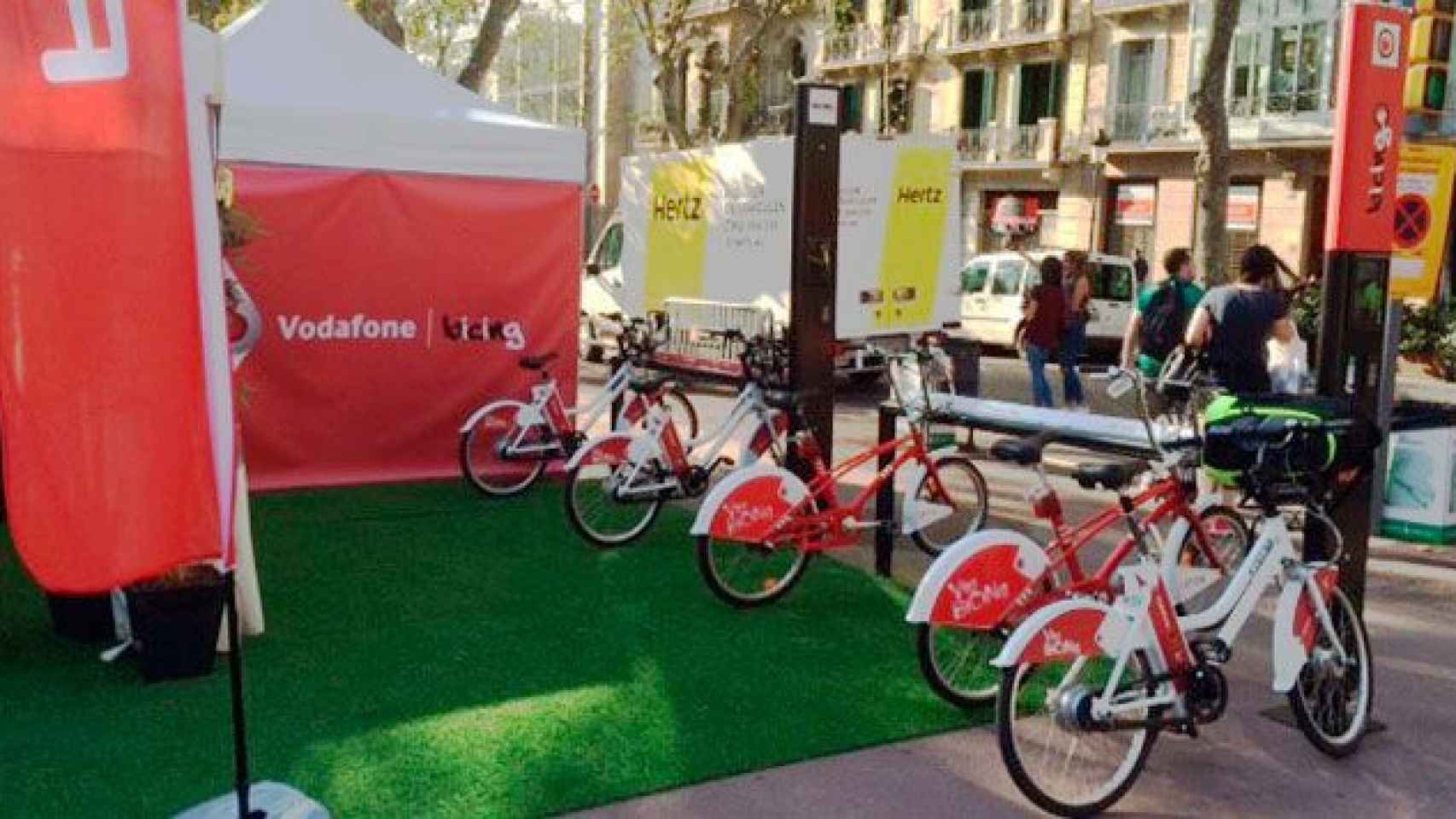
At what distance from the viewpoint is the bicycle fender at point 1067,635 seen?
407cm

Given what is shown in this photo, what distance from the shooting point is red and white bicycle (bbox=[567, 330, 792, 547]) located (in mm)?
7344

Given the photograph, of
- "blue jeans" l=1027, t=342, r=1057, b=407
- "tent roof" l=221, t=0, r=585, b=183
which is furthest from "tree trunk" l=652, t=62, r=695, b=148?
"tent roof" l=221, t=0, r=585, b=183

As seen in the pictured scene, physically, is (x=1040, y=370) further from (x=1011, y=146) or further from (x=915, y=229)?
(x=1011, y=146)

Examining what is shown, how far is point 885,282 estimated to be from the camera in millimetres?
10633

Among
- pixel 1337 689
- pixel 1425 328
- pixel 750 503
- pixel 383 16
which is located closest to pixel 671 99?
pixel 383 16

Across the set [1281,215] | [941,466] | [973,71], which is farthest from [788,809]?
[973,71]

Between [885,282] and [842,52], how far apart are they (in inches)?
1229

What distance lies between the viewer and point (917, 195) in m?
10.5

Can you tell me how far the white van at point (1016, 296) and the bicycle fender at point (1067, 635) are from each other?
17.5 m

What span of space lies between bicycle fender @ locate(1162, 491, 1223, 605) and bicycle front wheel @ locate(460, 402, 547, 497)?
188 inches

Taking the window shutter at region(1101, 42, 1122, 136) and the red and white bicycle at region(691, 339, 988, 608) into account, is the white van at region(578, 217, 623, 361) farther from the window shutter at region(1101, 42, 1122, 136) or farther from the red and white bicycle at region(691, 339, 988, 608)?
the window shutter at region(1101, 42, 1122, 136)

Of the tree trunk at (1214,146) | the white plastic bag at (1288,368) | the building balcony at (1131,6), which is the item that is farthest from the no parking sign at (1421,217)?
the building balcony at (1131,6)

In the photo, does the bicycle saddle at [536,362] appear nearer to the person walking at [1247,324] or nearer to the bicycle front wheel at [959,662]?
the person walking at [1247,324]

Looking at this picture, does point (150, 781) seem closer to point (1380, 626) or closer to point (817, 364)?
point (817, 364)
